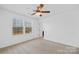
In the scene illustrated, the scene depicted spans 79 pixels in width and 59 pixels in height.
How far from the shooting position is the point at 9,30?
1995mm

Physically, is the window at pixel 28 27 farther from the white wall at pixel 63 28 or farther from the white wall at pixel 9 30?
the white wall at pixel 63 28

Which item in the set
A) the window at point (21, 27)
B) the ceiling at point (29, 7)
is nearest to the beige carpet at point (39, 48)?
the window at point (21, 27)

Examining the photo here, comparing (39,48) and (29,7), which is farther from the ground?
(29,7)

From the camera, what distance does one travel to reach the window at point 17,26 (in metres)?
1.99

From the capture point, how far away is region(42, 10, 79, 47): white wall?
203 centimetres

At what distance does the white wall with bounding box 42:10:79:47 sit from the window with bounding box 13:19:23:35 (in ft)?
1.70

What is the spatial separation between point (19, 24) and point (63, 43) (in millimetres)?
1105

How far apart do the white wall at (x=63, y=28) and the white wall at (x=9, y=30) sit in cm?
24

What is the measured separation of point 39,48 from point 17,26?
0.68m

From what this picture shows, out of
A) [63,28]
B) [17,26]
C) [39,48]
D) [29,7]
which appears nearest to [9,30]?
[17,26]

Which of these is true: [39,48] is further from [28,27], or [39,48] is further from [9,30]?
[9,30]

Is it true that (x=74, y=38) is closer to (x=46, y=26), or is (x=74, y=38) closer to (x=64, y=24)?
Answer: (x=64, y=24)

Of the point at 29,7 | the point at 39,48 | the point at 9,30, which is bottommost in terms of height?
the point at 39,48

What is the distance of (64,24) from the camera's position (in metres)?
2.15
